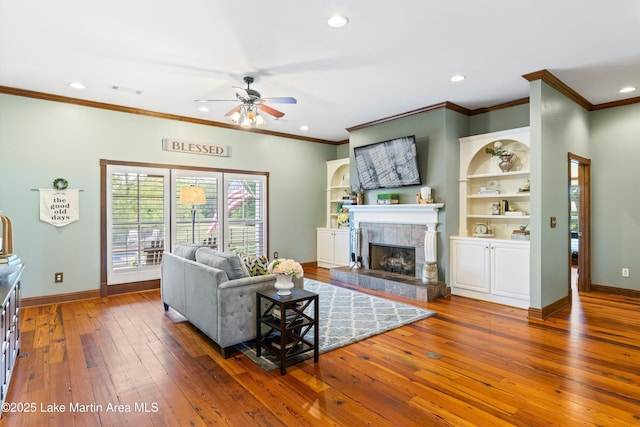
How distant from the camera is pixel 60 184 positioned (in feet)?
16.1

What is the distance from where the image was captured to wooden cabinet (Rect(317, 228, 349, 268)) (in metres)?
7.28

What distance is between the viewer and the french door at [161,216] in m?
5.35

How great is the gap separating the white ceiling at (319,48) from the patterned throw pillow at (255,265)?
2.18m

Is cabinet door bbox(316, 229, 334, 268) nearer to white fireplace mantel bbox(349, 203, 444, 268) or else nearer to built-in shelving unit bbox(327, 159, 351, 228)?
built-in shelving unit bbox(327, 159, 351, 228)

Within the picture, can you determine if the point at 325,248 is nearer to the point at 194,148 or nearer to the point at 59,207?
the point at 194,148

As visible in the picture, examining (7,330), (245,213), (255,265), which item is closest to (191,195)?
(245,213)

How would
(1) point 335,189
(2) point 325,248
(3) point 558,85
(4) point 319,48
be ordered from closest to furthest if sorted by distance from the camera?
(4) point 319,48 → (3) point 558,85 → (2) point 325,248 → (1) point 335,189

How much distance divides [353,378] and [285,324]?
699 millimetres

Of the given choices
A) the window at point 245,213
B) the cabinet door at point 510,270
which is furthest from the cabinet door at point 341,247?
the cabinet door at point 510,270

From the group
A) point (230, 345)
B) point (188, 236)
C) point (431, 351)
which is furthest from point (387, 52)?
point (188, 236)

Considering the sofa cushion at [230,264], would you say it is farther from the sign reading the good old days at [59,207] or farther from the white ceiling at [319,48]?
the sign reading the good old days at [59,207]

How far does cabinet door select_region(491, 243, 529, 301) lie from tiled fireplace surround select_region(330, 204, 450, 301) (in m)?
0.79

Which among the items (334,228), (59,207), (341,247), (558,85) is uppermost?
(558,85)

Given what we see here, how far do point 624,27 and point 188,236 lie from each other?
20.4 feet
